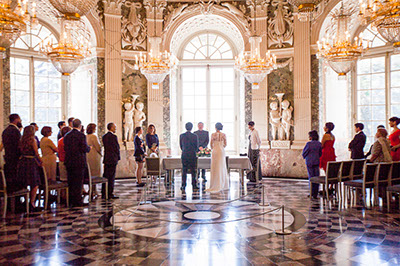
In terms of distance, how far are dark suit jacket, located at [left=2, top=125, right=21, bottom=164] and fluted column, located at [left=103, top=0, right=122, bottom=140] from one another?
4.88m

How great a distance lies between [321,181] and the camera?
768cm

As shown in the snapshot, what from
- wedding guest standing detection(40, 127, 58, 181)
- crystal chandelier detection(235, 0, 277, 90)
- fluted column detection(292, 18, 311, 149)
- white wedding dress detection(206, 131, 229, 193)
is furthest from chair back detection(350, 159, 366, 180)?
wedding guest standing detection(40, 127, 58, 181)

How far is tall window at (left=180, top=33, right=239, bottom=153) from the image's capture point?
14.0 metres

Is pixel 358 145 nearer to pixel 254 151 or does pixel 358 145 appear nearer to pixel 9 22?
pixel 254 151

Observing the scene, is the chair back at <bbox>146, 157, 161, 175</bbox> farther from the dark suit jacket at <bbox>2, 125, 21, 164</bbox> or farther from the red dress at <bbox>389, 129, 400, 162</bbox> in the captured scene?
the red dress at <bbox>389, 129, 400, 162</bbox>

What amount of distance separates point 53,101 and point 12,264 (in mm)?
9102

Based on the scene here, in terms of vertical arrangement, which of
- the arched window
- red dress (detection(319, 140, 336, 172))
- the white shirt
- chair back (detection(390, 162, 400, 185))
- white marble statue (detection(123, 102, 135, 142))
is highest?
the arched window

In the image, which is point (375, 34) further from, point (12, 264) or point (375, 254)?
point (12, 264)

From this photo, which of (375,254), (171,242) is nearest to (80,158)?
(171,242)

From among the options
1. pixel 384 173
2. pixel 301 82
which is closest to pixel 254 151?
pixel 301 82

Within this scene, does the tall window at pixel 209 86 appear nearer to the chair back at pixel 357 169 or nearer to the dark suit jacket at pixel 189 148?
the dark suit jacket at pixel 189 148

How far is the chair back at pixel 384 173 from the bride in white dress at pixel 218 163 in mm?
3458

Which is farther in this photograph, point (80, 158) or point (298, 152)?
point (298, 152)

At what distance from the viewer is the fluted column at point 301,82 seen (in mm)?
11688
